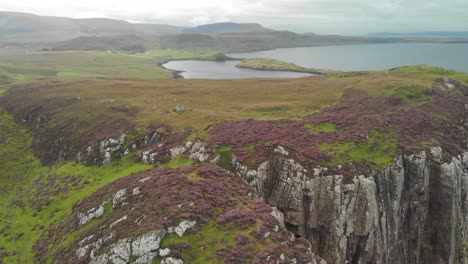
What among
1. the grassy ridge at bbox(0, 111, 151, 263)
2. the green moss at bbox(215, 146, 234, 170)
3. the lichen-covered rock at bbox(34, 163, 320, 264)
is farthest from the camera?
the green moss at bbox(215, 146, 234, 170)

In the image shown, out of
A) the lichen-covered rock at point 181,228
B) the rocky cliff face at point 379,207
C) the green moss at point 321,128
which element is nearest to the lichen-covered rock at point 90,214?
the lichen-covered rock at point 181,228

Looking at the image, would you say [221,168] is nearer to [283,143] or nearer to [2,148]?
[283,143]

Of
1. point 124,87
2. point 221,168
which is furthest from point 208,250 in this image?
point 124,87

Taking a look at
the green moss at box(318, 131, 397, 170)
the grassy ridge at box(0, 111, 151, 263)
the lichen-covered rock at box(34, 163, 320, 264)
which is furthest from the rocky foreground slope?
the grassy ridge at box(0, 111, 151, 263)

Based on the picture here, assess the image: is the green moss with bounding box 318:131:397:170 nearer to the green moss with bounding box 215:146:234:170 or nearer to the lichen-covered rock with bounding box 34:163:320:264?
the green moss with bounding box 215:146:234:170

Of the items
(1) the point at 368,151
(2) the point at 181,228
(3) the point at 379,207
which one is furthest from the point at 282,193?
(2) the point at 181,228

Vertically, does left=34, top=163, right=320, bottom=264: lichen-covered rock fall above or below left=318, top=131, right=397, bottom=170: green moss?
below

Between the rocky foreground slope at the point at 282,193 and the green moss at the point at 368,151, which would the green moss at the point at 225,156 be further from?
the green moss at the point at 368,151
